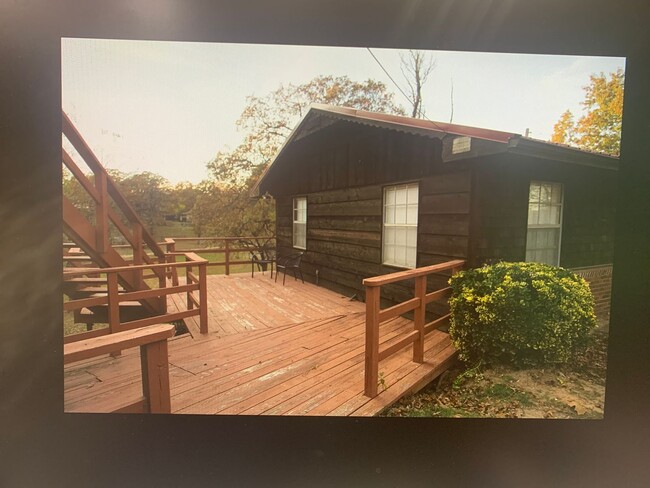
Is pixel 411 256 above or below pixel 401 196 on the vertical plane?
below

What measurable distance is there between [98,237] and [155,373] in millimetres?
940

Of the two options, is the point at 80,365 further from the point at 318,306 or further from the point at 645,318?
the point at 645,318

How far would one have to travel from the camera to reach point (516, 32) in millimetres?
1346

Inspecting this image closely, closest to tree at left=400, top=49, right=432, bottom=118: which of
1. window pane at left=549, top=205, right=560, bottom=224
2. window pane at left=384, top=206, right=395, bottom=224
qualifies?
window pane at left=384, top=206, right=395, bottom=224

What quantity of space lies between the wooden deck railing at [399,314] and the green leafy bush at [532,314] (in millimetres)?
266

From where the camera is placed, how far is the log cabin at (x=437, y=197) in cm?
150

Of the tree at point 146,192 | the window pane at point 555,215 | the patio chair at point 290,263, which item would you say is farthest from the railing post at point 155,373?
the window pane at point 555,215

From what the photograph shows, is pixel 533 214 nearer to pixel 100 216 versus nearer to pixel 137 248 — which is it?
pixel 137 248

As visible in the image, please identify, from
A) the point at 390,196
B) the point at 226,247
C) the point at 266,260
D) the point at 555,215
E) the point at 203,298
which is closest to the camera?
the point at 555,215

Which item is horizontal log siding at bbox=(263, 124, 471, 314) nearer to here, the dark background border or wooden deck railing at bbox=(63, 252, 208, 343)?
the dark background border

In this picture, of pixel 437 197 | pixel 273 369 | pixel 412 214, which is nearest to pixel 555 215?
pixel 437 197

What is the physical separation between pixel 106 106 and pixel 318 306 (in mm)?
1909

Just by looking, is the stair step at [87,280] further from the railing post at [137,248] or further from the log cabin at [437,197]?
the log cabin at [437,197]

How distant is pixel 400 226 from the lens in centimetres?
214
